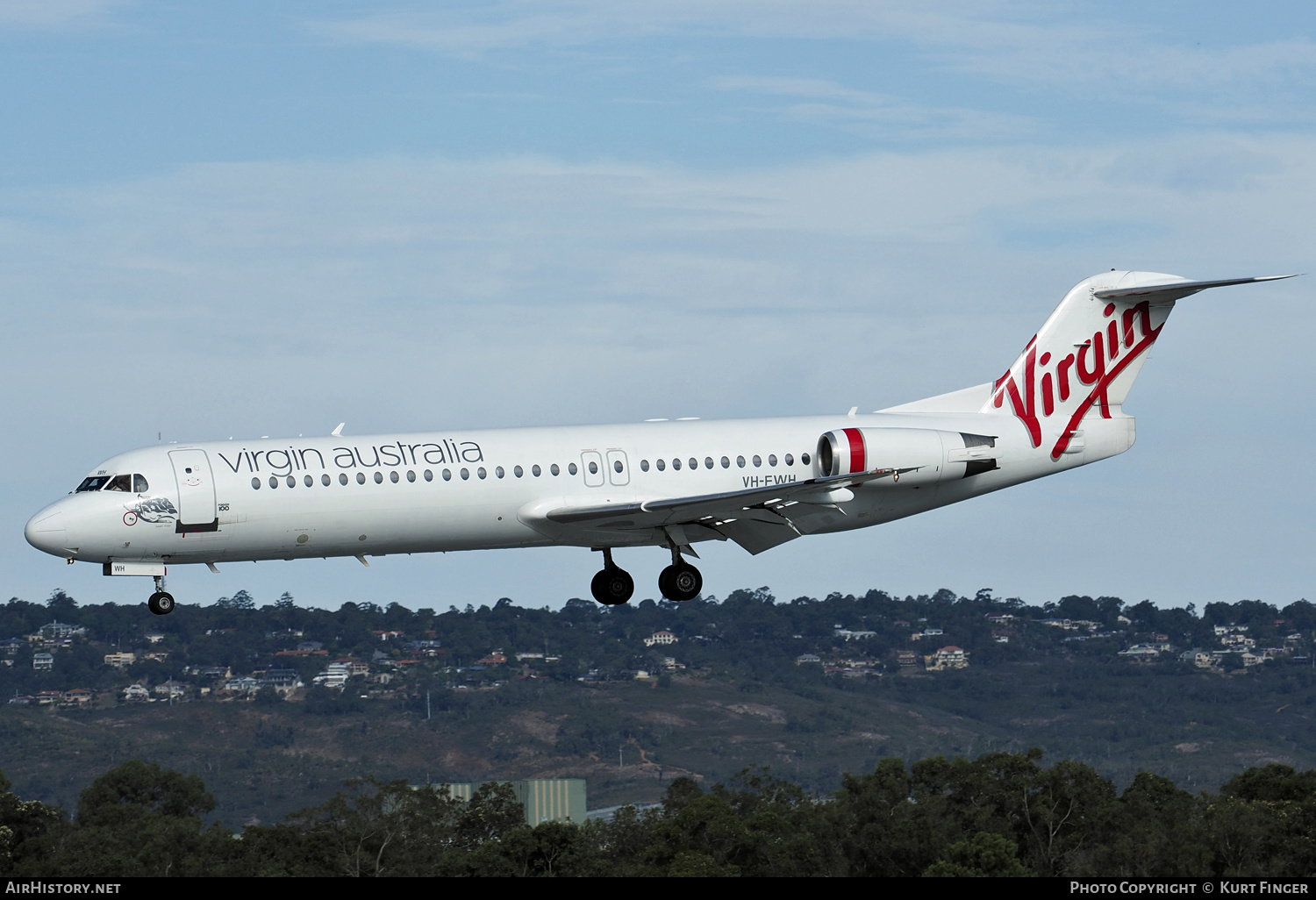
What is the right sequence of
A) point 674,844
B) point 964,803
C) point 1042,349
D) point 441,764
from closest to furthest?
point 1042,349, point 674,844, point 964,803, point 441,764

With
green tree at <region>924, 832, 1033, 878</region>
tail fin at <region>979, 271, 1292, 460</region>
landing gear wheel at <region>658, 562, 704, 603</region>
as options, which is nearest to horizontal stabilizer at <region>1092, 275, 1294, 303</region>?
tail fin at <region>979, 271, 1292, 460</region>

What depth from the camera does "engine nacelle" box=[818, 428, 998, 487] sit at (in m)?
44.3

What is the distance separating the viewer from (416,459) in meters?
42.3

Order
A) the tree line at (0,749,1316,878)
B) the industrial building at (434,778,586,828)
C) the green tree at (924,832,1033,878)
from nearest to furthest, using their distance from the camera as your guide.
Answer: the green tree at (924,832,1033,878)
the tree line at (0,749,1316,878)
the industrial building at (434,778,586,828)

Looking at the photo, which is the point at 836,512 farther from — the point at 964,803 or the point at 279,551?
the point at 964,803

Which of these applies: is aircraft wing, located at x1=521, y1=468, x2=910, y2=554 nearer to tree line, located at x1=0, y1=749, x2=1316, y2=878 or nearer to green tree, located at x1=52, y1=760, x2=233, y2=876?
tree line, located at x1=0, y1=749, x2=1316, y2=878

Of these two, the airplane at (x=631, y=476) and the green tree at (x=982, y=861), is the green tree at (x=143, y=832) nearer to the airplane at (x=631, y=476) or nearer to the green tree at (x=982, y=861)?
the green tree at (x=982, y=861)

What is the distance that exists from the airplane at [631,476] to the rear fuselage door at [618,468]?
0.12 ft

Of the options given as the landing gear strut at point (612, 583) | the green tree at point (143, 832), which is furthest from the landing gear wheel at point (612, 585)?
the green tree at point (143, 832)

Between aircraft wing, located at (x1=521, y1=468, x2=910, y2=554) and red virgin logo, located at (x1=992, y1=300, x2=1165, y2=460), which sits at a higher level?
red virgin logo, located at (x1=992, y1=300, x2=1165, y2=460)

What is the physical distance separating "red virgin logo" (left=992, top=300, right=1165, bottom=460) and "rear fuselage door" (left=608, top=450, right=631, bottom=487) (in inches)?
424

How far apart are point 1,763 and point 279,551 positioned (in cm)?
16724

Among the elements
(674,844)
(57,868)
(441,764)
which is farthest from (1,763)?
(674,844)

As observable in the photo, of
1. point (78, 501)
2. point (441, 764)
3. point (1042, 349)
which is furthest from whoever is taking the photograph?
point (441, 764)
